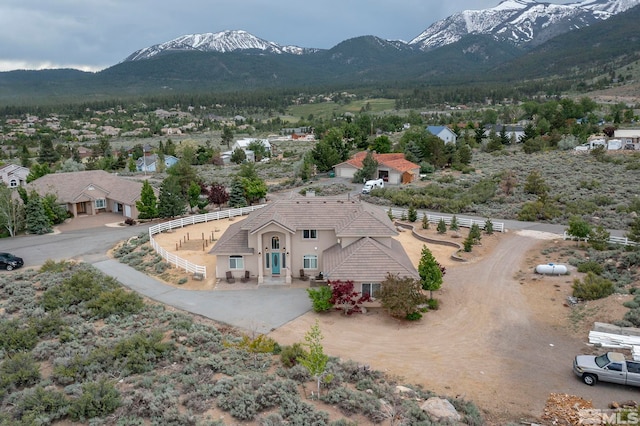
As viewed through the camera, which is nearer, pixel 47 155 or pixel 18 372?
pixel 18 372

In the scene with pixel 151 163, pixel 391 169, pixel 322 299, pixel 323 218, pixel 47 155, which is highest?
pixel 47 155

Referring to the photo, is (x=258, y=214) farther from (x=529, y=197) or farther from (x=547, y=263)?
(x=529, y=197)

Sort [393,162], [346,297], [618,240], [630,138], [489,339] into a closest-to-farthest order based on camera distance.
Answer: [489,339], [346,297], [618,240], [393,162], [630,138]

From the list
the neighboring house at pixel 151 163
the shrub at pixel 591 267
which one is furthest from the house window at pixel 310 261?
the neighboring house at pixel 151 163

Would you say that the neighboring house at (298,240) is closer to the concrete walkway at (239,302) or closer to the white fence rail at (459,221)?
the concrete walkway at (239,302)

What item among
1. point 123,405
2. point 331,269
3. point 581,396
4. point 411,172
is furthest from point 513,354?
point 411,172

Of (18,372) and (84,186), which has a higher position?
(84,186)

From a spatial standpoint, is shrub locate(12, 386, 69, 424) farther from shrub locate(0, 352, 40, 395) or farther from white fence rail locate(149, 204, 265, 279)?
white fence rail locate(149, 204, 265, 279)

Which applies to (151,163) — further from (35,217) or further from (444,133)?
(444,133)

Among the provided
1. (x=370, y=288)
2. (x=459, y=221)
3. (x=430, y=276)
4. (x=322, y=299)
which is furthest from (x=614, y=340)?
(x=459, y=221)
